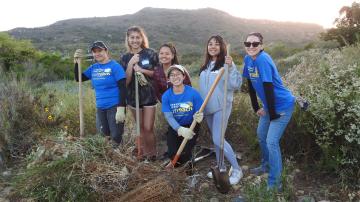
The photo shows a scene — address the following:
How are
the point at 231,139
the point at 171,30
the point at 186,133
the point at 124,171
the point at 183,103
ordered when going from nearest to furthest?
the point at 124,171 < the point at 186,133 < the point at 183,103 < the point at 231,139 < the point at 171,30

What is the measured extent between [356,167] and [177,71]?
210 cm

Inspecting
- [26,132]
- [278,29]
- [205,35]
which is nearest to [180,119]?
[26,132]

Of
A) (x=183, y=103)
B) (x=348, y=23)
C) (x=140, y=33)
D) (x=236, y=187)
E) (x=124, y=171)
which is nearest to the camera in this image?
(x=124, y=171)

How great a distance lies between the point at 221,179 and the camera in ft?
13.6

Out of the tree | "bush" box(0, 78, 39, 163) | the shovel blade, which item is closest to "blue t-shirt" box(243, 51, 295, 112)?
the shovel blade

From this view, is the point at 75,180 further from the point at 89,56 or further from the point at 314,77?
the point at 314,77

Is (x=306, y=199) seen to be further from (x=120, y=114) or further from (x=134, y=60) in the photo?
(x=134, y=60)

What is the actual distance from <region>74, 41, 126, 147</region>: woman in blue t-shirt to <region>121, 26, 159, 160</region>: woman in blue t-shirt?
187mm

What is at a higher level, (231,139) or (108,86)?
(108,86)

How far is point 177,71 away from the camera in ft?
14.6

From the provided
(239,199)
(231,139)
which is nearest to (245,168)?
(231,139)

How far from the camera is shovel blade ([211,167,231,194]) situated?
416 cm

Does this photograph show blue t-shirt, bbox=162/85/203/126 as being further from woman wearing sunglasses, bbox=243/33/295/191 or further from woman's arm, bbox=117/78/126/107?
woman wearing sunglasses, bbox=243/33/295/191

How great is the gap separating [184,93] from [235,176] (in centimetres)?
108
